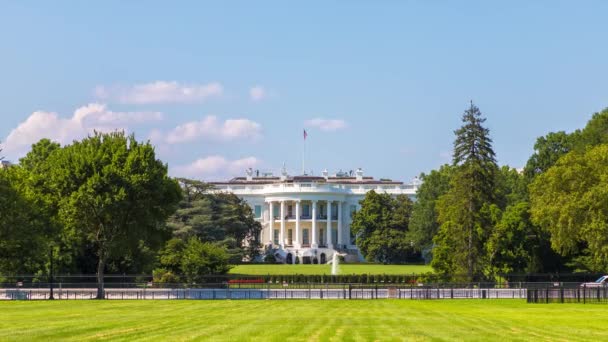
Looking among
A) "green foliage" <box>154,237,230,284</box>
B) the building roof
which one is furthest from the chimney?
"green foliage" <box>154,237,230,284</box>

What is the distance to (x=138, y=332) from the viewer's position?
29.9 metres

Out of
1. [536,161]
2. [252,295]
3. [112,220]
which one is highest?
[536,161]

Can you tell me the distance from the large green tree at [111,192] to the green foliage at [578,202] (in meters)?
29.2

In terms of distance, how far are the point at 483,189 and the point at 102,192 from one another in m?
34.9

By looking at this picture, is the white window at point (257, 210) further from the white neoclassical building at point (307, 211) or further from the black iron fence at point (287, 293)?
the black iron fence at point (287, 293)

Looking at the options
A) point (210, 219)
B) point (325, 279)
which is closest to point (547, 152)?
point (325, 279)

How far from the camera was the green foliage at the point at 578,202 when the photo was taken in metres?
69.8

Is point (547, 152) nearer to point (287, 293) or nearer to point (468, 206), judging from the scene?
point (468, 206)

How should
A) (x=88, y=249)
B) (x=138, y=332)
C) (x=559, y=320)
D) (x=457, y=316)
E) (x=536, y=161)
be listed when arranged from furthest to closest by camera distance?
(x=536, y=161)
(x=88, y=249)
(x=457, y=316)
(x=559, y=320)
(x=138, y=332)

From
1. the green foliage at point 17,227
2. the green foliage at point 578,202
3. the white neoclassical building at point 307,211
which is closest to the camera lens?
the green foliage at point 17,227

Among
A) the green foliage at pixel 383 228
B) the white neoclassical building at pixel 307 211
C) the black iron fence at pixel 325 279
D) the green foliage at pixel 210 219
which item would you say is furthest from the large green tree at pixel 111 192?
the white neoclassical building at pixel 307 211

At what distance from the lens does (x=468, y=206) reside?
285ft

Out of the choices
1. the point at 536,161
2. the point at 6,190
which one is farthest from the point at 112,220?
the point at 536,161

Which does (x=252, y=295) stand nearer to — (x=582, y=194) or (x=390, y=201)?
(x=582, y=194)
